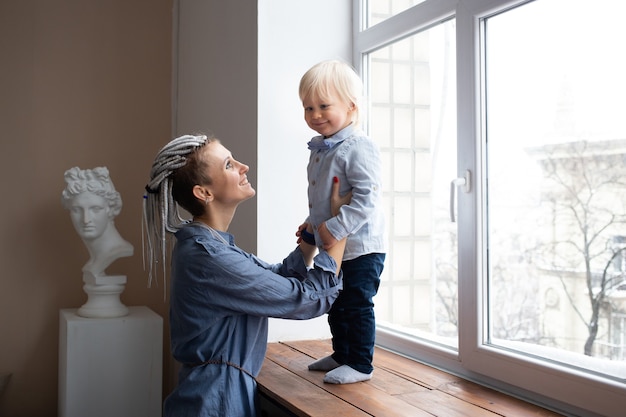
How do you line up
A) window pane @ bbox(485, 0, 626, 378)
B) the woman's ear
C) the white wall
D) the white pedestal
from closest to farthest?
1. window pane @ bbox(485, 0, 626, 378)
2. the woman's ear
3. the white wall
4. the white pedestal

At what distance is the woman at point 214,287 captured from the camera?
66.7 inches

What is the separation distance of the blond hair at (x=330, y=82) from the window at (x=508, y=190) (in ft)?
1.28

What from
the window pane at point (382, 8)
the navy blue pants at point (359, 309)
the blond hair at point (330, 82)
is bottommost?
the navy blue pants at point (359, 309)

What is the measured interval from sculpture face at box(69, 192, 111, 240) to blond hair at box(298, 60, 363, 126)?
1.49 m

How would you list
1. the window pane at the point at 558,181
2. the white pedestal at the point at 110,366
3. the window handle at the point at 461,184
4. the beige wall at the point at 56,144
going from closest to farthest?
the window pane at the point at 558,181 → the window handle at the point at 461,184 → the white pedestal at the point at 110,366 → the beige wall at the point at 56,144

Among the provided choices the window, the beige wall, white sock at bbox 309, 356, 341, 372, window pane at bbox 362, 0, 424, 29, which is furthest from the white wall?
the beige wall

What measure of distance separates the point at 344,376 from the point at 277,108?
1.08 meters

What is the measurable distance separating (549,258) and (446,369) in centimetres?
55

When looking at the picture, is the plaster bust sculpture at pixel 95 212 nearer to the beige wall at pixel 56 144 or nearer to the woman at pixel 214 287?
the beige wall at pixel 56 144

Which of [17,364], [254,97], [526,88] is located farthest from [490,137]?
[17,364]

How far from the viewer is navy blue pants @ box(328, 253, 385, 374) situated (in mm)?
1952

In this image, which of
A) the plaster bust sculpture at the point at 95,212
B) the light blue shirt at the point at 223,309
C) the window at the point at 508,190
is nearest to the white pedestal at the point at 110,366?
the plaster bust sculpture at the point at 95,212

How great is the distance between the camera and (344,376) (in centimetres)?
193

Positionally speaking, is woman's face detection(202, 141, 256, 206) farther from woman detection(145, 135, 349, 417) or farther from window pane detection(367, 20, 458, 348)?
window pane detection(367, 20, 458, 348)
